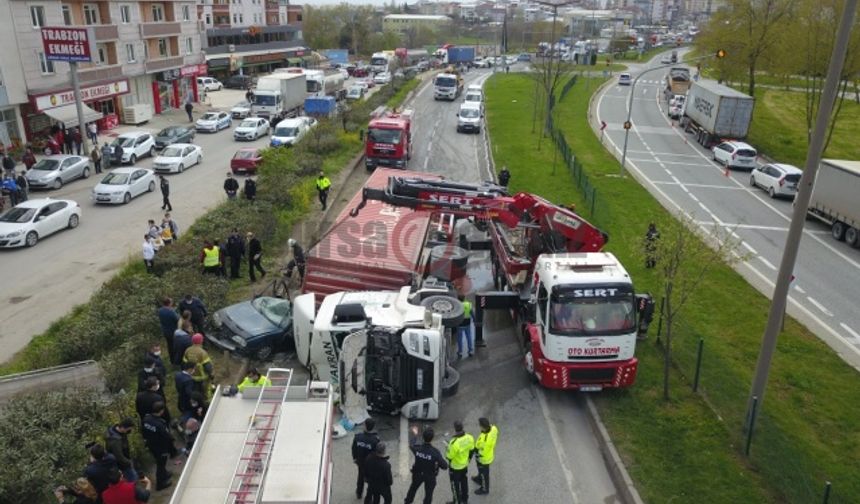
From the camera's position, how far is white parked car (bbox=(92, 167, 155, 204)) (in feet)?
90.1

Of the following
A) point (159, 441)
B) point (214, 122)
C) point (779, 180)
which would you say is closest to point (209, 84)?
point (214, 122)

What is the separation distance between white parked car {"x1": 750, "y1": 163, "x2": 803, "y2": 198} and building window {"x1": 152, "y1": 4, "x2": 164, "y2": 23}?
44.1m

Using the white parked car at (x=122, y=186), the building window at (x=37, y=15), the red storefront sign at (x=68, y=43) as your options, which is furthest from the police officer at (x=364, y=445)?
the building window at (x=37, y=15)

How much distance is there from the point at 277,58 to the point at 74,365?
83.4 metres

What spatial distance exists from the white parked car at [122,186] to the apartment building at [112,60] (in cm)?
933

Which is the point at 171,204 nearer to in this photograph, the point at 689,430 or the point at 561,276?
the point at 561,276

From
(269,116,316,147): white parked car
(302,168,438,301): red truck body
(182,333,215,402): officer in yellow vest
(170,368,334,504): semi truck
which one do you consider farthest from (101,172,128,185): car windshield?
(170,368,334,504): semi truck

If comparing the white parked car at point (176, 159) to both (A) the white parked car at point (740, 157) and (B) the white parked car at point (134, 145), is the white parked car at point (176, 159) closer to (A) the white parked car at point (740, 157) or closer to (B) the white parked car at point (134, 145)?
(B) the white parked car at point (134, 145)

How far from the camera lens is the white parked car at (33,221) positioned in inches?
868

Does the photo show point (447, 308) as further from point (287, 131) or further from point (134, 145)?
point (287, 131)

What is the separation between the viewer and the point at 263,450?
8312 mm

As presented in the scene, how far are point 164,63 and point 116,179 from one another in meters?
27.1

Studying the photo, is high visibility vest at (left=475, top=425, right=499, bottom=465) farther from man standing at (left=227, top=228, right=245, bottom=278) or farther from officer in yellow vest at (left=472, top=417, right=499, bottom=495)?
man standing at (left=227, top=228, right=245, bottom=278)

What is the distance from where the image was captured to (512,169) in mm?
A: 33875
